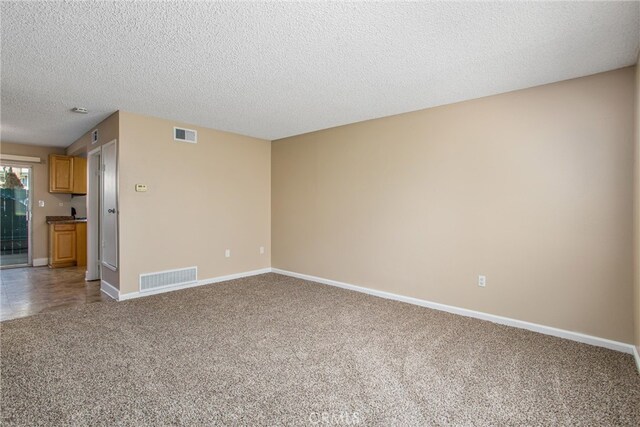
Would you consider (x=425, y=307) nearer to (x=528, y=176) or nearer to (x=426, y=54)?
(x=528, y=176)

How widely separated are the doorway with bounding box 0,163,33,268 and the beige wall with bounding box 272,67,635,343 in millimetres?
6103

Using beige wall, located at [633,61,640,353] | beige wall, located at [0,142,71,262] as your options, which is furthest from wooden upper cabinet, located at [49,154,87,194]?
beige wall, located at [633,61,640,353]

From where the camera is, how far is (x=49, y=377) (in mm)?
2234

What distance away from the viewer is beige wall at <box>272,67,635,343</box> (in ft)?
9.18

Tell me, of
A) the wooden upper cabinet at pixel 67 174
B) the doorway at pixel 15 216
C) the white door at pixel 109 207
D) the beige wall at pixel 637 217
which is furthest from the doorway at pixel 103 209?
Result: the beige wall at pixel 637 217

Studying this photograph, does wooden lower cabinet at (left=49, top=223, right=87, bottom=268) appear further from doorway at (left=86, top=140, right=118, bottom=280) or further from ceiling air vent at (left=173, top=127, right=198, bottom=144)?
ceiling air vent at (left=173, top=127, right=198, bottom=144)

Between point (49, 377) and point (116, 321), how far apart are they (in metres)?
1.14

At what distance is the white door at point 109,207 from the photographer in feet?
13.9

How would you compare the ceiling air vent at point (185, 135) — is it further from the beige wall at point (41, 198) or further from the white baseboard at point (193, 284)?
the beige wall at point (41, 198)

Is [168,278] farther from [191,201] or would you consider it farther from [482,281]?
[482,281]

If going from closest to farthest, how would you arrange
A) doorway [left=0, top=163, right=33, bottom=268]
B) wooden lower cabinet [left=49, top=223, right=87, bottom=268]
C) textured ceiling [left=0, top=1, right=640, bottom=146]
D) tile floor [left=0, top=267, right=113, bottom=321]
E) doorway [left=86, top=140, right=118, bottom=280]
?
textured ceiling [left=0, top=1, right=640, bottom=146], tile floor [left=0, top=267, right=113, bottom=321], doorway [left=86, top=140, right=118, bottom=280], wooden lower cabinet [left=49, top=223, right=87, bottom=268], doorway [left=0, top=163, right=33, bottom=268]

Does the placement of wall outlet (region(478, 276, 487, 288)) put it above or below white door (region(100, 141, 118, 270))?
below

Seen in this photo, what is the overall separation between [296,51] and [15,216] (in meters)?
7.46

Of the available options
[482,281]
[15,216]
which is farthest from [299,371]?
[15,216]
